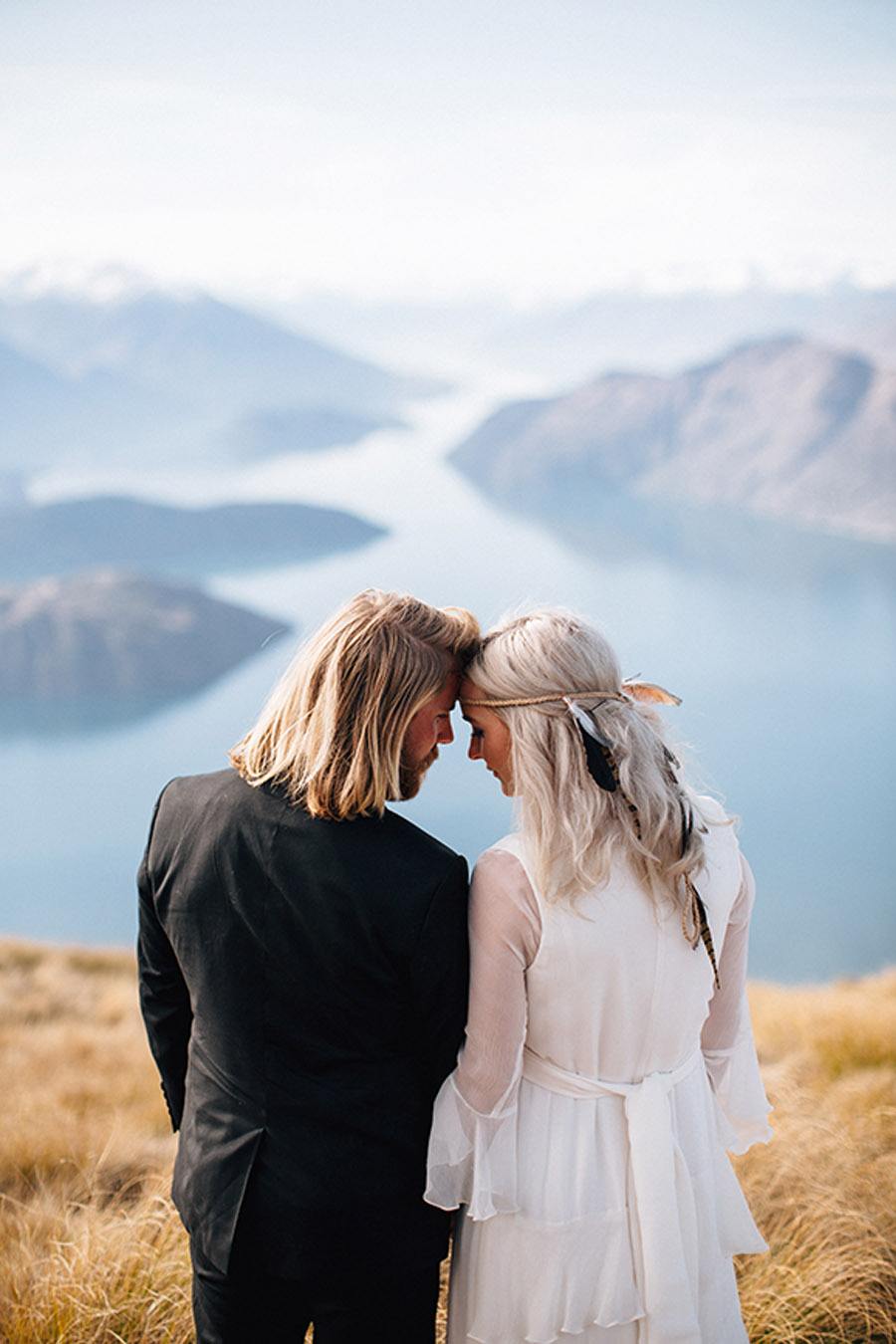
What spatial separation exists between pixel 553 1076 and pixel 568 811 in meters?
0.32

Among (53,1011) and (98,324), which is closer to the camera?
(53,1011)

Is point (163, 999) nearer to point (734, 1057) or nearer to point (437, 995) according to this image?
point (437, 995)

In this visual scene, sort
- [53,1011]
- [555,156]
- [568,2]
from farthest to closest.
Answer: [555,156], [568,2], [53,1011]

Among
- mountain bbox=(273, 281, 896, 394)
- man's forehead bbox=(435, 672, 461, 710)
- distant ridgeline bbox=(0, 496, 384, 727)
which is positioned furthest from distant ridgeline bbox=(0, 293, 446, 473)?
man's forehead bbox=(435, 672, 461, 710)

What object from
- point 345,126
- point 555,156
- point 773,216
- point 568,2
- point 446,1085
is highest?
point 773,216

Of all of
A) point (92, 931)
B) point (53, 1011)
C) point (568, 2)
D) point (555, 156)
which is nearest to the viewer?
point (53, 1011)

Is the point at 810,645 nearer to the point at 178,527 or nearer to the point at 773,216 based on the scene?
the point at 773,216

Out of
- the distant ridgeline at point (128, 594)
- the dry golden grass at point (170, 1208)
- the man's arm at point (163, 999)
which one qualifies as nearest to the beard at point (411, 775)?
the man's arm at point (163, 999)

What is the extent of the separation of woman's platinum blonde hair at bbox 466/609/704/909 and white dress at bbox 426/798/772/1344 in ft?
0.11

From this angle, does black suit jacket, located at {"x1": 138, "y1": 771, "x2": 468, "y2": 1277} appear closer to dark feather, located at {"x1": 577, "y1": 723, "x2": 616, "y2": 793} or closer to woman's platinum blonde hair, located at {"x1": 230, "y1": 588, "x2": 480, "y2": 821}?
woman's platinum blonde hair, located at {"x1": 230, "y1": 588, "x2": 480, "y2": 821}

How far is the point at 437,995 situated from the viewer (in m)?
1.26

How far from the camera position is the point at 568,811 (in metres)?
1.27

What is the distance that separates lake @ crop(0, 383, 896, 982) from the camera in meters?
21.2

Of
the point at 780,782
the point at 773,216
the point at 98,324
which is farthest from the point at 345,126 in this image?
the point at 780,782
